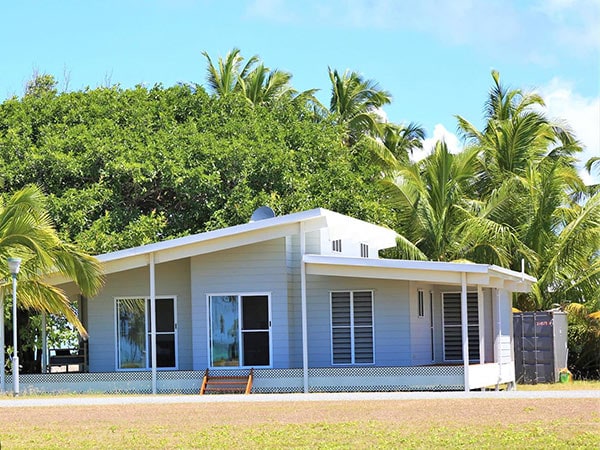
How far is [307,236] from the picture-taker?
24578mm

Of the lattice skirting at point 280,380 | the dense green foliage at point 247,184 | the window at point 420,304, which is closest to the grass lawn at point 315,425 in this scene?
the lattice skirting at point 280,380

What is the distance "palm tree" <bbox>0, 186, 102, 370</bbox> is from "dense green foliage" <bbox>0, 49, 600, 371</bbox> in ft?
21.9

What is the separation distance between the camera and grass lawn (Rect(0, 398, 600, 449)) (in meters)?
13.8

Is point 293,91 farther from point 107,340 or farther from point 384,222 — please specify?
point 107,340

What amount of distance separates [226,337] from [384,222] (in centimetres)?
1021

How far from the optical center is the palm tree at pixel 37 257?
21.8 metres

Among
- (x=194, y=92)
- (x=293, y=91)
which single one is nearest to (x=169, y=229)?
(x=194, y=92)

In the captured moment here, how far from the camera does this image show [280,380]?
23281mm

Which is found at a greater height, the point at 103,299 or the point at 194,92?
the point at 194,92

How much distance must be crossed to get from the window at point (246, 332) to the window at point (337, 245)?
252 cm

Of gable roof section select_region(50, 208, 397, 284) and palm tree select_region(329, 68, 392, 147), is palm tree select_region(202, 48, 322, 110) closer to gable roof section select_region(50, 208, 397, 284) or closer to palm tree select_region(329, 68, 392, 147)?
palm tree select_region(329, 68, 392, 147)

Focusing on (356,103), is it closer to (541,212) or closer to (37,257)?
(541,212)

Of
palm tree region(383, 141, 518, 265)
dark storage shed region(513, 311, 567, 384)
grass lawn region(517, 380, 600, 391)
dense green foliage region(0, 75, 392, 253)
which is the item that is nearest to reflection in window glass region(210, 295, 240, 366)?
dense green foliage region(0, 75, 392, 253)

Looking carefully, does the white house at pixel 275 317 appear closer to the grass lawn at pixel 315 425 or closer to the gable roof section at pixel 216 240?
the gable roof section at pixel 216 240
